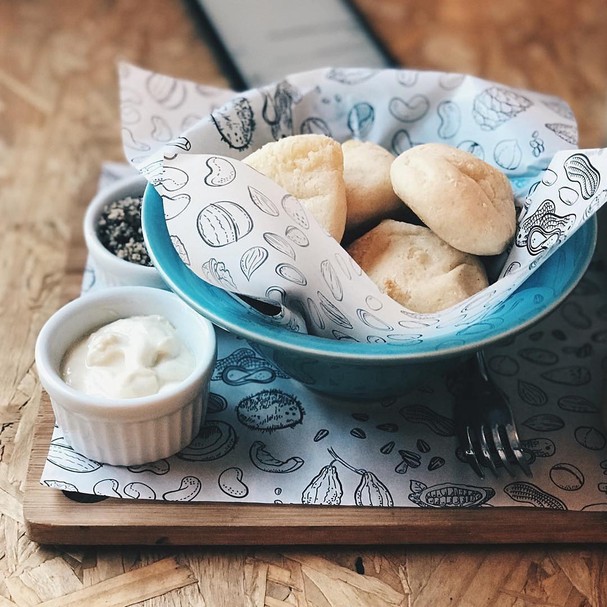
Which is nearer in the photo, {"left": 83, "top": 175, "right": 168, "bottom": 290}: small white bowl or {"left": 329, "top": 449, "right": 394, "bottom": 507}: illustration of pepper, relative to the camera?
{"left": 329, "top": 449, "right": 394, "bottom": 507}: illustration of pepper

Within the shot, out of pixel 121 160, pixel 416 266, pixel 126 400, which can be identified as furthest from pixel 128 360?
pixel 121 160

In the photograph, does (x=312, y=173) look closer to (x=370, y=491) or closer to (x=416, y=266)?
(x=416, y=266)

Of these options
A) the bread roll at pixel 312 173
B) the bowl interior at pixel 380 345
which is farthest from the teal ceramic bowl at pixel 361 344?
the bread roll at pixel 312 173

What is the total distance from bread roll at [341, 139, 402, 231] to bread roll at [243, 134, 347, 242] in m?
0.03

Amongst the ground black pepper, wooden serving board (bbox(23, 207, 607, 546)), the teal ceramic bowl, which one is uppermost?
the teal ceramic bowl

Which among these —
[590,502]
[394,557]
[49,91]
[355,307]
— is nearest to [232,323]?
[355,307]

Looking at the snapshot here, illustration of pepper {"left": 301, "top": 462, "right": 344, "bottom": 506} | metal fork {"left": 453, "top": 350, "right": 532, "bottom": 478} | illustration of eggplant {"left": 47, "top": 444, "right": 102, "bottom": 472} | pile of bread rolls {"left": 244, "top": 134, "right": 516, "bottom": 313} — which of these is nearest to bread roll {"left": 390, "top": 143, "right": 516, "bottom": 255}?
pile of bread rolls {"left": 244, "top": 134, "right": 516, "bottom": 313}

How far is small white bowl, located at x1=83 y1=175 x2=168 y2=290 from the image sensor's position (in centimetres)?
85

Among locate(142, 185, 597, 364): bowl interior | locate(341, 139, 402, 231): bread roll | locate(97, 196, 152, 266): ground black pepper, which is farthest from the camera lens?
locate(97, 196, 152, 266): ground black pepper

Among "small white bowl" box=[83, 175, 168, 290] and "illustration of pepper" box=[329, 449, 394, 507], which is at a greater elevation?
"small white bowl" box=[83, 175, 168, 290]

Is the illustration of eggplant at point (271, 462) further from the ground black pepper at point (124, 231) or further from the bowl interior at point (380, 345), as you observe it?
the ground black pepper at point (124, 231)

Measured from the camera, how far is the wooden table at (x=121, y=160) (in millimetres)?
667

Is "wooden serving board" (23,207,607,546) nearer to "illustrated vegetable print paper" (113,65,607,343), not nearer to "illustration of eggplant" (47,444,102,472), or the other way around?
"illustration of eggplant" (47,444,102,472)

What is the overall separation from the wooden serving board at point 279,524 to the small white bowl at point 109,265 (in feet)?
0.76
